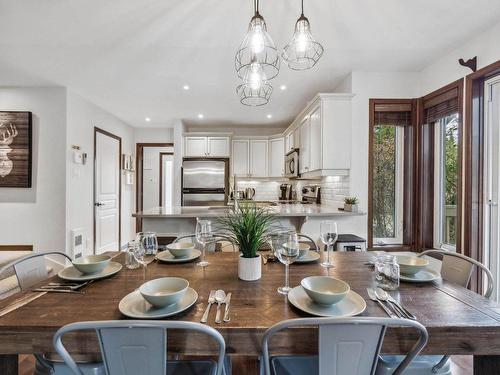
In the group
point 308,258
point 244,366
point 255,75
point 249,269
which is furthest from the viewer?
point 255,75

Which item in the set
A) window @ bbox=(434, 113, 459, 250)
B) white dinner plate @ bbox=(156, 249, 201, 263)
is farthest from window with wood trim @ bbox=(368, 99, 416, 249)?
white dinner plate @ bbox=(156, 249, 201, 263)

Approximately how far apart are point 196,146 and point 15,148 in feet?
8.68

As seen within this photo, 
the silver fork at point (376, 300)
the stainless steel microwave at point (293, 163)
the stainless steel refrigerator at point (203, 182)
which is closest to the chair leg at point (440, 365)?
the silver fork at point (376, 300)

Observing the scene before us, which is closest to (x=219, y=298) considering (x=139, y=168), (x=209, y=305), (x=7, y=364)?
(x=209, y=305)

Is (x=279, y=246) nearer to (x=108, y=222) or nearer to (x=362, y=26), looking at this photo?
(x=362, y=26)

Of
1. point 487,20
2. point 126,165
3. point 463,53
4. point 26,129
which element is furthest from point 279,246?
point 126,165

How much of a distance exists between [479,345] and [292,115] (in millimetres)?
4270

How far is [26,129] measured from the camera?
11.0 ft

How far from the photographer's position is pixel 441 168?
275cm

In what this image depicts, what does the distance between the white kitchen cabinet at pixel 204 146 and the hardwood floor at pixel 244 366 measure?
378 cm

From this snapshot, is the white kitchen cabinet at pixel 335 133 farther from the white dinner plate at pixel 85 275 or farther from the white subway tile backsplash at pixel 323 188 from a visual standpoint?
the white dinner plate at pixel 85 275

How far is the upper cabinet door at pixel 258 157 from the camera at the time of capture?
5.29m

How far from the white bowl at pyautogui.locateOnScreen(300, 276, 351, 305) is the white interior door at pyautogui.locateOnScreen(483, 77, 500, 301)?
6.56 ft

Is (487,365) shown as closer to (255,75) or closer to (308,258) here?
(308,258)
